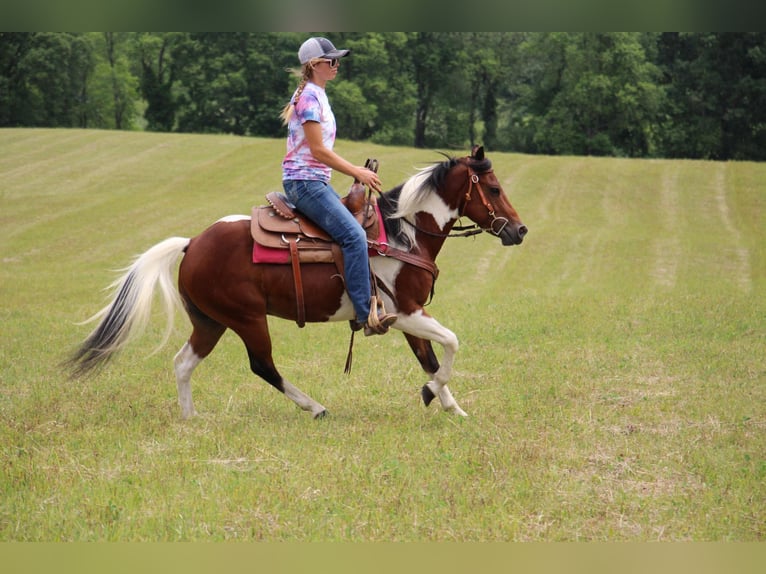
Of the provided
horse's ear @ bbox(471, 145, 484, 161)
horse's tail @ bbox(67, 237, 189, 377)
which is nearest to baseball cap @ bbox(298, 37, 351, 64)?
horse's ear @ bbox(471, 145, 484, 161)

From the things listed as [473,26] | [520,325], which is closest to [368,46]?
[520,325]

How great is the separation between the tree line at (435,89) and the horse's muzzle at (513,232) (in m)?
47.1

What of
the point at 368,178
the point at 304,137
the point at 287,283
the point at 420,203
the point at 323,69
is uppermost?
the point at 323,69

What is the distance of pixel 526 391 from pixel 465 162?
8.55 ft

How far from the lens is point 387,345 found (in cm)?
1317

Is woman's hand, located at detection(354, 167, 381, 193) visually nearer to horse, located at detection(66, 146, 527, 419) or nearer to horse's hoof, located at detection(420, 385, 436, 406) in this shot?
horse, located at detection(66, 146, 527, 419)

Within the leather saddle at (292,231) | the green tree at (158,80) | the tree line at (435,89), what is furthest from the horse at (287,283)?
the green tree at (158,80)

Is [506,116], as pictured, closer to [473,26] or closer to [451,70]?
[451,70]

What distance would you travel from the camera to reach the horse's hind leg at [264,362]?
843 cm

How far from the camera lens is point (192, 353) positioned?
28.4 feet

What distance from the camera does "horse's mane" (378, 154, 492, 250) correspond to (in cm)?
862

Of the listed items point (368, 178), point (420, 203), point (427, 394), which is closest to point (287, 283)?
point (368, 178)

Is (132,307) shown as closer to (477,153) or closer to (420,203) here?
(420,203)

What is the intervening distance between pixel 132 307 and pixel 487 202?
3518 millimetres
